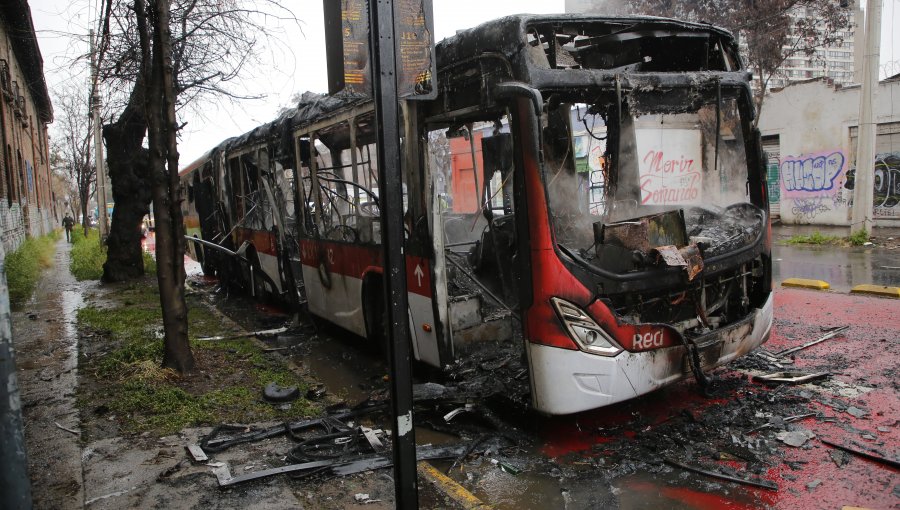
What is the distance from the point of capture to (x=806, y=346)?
633 centimetres

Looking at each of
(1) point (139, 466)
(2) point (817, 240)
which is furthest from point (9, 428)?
(2) point (817, 240)

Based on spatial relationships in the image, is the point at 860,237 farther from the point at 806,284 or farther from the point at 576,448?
the point at 576,448

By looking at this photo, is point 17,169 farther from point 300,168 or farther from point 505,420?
point 505,420

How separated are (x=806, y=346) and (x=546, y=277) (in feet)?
12.3

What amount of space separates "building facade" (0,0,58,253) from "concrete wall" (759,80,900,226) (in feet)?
66.4

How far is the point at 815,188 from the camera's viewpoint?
19047 millimetres

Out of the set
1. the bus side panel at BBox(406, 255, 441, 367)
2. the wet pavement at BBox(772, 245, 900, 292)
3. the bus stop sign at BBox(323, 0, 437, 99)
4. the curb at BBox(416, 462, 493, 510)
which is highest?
the bus stop sign at BBox(323, 0, 437, 99)

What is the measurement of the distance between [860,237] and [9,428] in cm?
1650

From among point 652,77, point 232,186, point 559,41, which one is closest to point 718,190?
point 652,77

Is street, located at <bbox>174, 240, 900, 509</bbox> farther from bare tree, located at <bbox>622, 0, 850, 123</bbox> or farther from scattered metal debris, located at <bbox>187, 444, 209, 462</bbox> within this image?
bare tree, located at <bbox>622, 0, 850, 123</bbox>

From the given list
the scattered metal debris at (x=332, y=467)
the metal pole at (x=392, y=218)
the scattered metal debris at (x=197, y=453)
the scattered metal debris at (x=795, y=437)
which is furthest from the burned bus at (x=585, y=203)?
the scattered metal debris at (x=197, y=453)

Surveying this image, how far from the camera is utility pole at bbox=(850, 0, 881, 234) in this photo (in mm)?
13148

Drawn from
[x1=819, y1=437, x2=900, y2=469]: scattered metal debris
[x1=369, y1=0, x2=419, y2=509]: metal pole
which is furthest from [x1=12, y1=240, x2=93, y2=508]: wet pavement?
[x1=819, y1=437, x2=900, y2=469]: scattered metal debris

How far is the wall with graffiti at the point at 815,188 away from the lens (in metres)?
18.4
